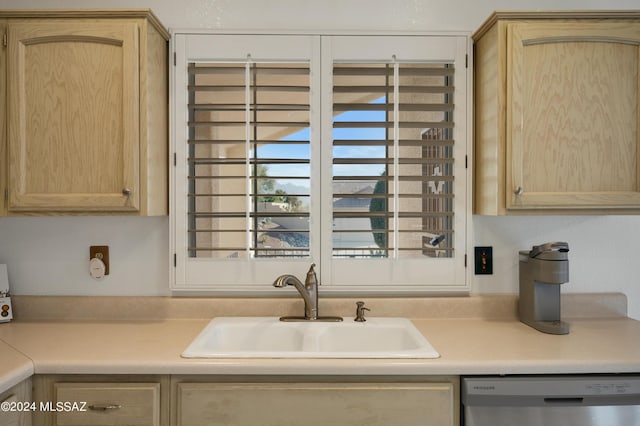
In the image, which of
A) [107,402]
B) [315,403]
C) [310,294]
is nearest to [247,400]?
[315,403]

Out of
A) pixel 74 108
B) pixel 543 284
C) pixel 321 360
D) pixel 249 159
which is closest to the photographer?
pixel 321 360

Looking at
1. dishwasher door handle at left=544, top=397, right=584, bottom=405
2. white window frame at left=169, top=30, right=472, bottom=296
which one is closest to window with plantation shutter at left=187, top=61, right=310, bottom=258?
white window frame at left=169, top=30, right=472, bottom=296

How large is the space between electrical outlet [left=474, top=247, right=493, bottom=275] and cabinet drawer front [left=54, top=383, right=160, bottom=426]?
1.42 metres

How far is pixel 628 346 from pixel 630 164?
26.7 inches

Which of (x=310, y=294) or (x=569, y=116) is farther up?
(x=569, y=116)

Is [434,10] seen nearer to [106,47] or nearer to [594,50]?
[594,50]

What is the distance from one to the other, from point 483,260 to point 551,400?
2.32 feet

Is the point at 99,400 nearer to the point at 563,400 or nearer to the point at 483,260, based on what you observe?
the point at 563,400

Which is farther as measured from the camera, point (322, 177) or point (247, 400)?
point (322, 177)

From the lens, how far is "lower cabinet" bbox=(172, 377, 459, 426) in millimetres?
1475

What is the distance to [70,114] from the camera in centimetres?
173

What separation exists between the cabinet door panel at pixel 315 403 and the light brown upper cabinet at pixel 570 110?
0.81 m

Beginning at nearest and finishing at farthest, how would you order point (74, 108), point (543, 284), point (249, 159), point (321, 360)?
point (321, 360), point (74, 108), point (543, 284), point (249, 159)

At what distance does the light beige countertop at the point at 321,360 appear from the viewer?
4.79ft
